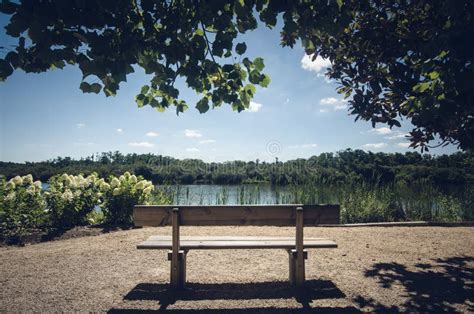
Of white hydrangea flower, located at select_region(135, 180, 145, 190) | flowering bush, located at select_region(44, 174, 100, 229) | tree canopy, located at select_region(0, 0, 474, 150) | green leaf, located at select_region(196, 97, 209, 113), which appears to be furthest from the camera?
white hydrangea flower, located at select_region(135, 180, 145, 190)

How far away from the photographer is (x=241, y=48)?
3.01 meters

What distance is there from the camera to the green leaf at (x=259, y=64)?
10.1 ft

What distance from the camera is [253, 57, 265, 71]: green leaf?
3084 mm

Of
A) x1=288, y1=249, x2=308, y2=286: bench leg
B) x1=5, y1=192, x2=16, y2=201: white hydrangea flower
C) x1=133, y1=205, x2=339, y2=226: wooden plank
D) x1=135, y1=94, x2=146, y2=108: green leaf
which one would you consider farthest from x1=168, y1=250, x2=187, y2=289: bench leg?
x1=5, y1=192, x2=16, y2=201: white hydrangea flower

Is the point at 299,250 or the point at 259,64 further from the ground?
the point at 259,64

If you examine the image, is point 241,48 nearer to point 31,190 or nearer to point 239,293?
point 239,293

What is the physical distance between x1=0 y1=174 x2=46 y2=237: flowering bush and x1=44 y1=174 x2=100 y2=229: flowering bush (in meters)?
0.18

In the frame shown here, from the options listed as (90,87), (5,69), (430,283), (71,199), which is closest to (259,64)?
(90,87)

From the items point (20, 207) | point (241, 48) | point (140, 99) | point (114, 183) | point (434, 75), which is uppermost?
point (241, 48)

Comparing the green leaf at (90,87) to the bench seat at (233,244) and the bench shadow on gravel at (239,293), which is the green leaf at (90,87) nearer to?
the bench seat at (233,244)

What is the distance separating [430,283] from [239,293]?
2.01m

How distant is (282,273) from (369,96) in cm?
261

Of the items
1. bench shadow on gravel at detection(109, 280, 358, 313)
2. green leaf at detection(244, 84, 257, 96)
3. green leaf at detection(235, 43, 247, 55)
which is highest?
green leaf at detection(235, 43, 247, 55)

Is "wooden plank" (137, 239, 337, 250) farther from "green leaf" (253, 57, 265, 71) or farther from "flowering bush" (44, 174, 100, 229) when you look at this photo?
"flowering bush" (44, 174, 100, 229)
